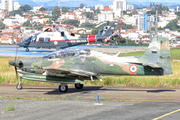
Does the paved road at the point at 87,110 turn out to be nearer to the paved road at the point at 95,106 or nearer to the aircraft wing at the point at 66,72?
the paved road at the point at 95,106

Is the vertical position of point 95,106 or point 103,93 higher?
point 103,93

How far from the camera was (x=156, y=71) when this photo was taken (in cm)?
1759

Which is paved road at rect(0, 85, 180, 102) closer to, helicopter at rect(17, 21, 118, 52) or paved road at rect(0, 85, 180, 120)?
paved road at rect(0, 85, 180, 120)

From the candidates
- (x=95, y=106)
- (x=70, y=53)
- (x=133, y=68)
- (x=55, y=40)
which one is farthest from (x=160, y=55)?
(x=55, y=40)

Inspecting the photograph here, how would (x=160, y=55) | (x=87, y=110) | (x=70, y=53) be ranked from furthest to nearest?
(x=70, y=53), (x=160, y=55), (x=87, y=110)

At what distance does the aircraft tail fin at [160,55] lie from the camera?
17.8 m

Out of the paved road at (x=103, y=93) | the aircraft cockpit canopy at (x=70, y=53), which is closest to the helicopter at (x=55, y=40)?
the paved road at (x=103, y=93)

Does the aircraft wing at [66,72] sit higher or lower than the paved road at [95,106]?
higher

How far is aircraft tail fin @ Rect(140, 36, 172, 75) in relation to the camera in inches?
699

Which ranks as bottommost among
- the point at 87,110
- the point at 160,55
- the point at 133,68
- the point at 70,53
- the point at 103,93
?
the point at 87,110

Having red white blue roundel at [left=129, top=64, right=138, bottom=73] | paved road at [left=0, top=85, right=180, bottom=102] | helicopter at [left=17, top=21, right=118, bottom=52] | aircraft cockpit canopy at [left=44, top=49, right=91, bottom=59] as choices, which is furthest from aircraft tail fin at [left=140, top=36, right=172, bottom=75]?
helicopter at [left=17, top=21, right=118, bottom=52]

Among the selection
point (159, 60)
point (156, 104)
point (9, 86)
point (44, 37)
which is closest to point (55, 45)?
point (44, 37)

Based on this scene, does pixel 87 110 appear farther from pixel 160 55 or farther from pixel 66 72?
pixel 160 55

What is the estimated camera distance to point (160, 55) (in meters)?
18.1
